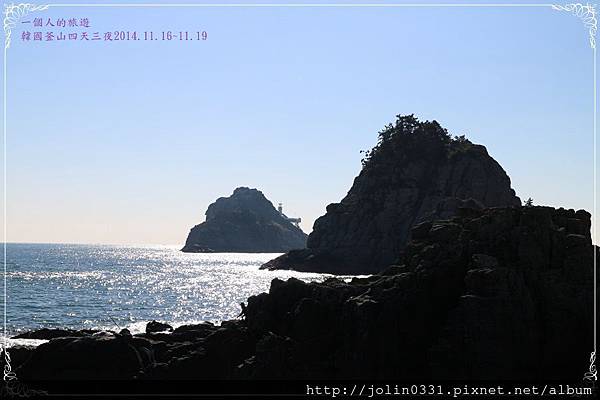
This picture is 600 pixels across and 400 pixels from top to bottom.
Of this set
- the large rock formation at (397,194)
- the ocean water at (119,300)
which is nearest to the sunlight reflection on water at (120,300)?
the ocean water at (119,300)

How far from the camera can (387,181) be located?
139 m

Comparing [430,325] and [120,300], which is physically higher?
[430,325]

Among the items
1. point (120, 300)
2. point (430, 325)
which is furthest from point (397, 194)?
point (430, 325)

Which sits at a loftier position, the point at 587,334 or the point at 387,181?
the point at 387,181

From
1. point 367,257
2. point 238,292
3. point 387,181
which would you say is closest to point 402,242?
point 367,257

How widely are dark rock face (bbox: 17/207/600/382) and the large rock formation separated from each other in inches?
3179

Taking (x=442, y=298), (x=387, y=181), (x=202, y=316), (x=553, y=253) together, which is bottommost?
(x=202, y=316)

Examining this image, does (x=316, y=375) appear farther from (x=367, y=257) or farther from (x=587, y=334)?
(x=367, y=257)

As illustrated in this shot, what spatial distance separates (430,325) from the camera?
34.3 m

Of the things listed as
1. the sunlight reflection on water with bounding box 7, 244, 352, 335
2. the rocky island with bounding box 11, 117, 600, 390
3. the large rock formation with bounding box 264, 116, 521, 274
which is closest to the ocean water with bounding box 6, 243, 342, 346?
the sunlight reflection on water with bounding box 7, 244, 352, 335

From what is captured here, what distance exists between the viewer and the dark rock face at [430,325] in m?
32.6

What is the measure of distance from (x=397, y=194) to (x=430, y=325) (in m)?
101

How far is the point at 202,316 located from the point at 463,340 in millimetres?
51910

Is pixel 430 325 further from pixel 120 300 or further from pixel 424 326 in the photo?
pixel 120 300
